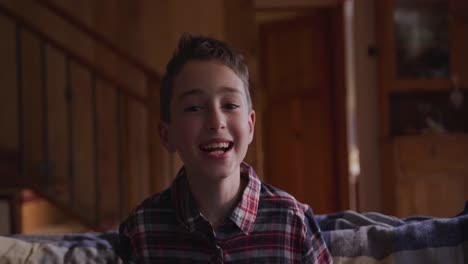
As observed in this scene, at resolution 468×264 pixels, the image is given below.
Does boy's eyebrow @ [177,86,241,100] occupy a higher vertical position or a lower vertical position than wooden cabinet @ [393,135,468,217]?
higher

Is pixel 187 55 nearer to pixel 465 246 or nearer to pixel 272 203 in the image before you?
pixel 272 203

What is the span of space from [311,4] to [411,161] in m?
1.51

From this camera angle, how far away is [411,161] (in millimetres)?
3027

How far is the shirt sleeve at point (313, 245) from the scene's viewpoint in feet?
2.86

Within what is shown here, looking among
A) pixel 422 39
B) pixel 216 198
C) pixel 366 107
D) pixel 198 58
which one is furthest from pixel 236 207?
pixel 422 39

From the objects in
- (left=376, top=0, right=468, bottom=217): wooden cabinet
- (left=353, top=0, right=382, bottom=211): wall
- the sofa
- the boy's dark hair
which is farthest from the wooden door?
the boy's dark hair

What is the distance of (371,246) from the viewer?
987mm

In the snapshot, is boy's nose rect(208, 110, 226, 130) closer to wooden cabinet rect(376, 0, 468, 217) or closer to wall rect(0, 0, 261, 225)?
wooden cabinet rect(376, 0, 468, 217)

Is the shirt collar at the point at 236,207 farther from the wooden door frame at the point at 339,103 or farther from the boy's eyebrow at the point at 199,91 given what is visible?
the wooden door frame at the point at 339,103

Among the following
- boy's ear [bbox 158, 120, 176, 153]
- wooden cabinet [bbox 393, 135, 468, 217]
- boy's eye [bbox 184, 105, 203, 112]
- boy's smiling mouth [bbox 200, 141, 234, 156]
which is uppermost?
boy's eye [bbox 184, 105, 203, 112]

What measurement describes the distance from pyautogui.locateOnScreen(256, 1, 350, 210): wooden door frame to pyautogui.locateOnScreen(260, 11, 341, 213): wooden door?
33 mm

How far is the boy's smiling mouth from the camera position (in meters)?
0.80

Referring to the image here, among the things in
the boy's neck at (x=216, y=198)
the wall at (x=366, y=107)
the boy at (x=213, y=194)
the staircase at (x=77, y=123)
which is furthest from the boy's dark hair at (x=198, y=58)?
the staircase at (x=77, y=123)

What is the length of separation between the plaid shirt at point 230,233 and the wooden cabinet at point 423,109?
2306 millimetres
